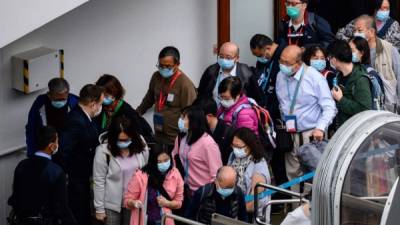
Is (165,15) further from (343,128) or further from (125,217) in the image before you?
(343,128)

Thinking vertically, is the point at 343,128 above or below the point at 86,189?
above

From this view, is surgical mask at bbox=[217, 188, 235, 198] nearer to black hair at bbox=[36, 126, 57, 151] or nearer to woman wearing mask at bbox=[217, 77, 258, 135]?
woman wearing mask at bbox=[217, 77, 258, 135]

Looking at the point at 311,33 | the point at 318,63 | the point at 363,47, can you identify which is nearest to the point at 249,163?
the point at 318,63

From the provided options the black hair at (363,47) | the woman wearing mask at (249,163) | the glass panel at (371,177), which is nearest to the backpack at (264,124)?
the woman wearing mask at (249,163)

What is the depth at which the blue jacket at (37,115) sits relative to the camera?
523 inches

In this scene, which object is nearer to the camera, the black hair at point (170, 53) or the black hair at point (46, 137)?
the black hair at point (46, 137)

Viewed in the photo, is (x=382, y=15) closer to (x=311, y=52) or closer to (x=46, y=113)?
(x=311, y=52)

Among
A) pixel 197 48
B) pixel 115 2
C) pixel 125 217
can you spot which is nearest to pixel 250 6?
pixel 197 48

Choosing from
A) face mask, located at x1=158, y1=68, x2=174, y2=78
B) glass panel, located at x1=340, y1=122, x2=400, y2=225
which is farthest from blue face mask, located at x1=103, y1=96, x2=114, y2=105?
glass panel, located at x1=340, y1=122, x2=400, y2=225

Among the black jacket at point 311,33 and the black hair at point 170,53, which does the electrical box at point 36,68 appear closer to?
the black hair at point 170,53

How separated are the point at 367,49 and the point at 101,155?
10.5 ft

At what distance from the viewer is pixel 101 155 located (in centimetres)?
1261

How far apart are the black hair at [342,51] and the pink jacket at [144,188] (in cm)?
222

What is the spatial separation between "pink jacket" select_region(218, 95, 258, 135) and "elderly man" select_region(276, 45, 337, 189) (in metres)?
0.50
